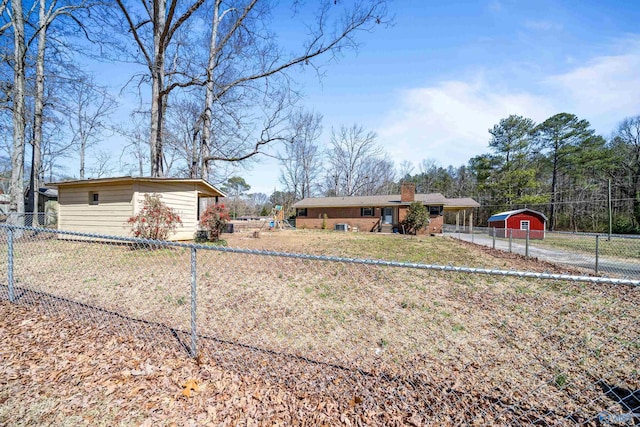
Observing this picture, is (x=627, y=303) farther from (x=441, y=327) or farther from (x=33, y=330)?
(x=33, y=330)

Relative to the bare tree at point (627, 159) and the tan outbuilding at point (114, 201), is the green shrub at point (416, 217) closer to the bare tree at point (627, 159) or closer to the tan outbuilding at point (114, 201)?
the tan outbuilding at point (114, 201)

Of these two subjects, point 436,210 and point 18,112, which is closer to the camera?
point 18,112

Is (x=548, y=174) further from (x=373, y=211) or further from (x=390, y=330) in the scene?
(x=390, y=330)

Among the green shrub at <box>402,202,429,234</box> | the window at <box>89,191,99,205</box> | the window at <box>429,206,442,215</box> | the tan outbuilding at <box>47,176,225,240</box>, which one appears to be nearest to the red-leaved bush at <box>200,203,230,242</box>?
the tan outbuilding at <box>47,176,225,240</box>

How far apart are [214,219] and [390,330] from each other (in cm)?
841

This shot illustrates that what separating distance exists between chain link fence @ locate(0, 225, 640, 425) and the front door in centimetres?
1622

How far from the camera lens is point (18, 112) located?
978 centimetres

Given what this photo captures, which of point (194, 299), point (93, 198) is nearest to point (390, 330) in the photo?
point (194, 299)

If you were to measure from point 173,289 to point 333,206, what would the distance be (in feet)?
64.0

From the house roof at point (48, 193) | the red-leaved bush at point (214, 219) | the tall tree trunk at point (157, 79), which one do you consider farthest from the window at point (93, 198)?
the house roof at point (48, 193)

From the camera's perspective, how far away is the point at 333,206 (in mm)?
23781

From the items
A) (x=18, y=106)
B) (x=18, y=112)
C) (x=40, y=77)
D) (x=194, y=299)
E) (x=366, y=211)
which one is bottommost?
(x=194, y=299)

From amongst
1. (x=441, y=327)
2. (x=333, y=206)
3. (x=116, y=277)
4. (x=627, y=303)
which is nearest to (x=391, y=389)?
(x=441, y=327)

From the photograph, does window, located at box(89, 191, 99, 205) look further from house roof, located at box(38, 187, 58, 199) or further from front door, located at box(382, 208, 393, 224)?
house roof, located at box(38, 187, 58, 199)
